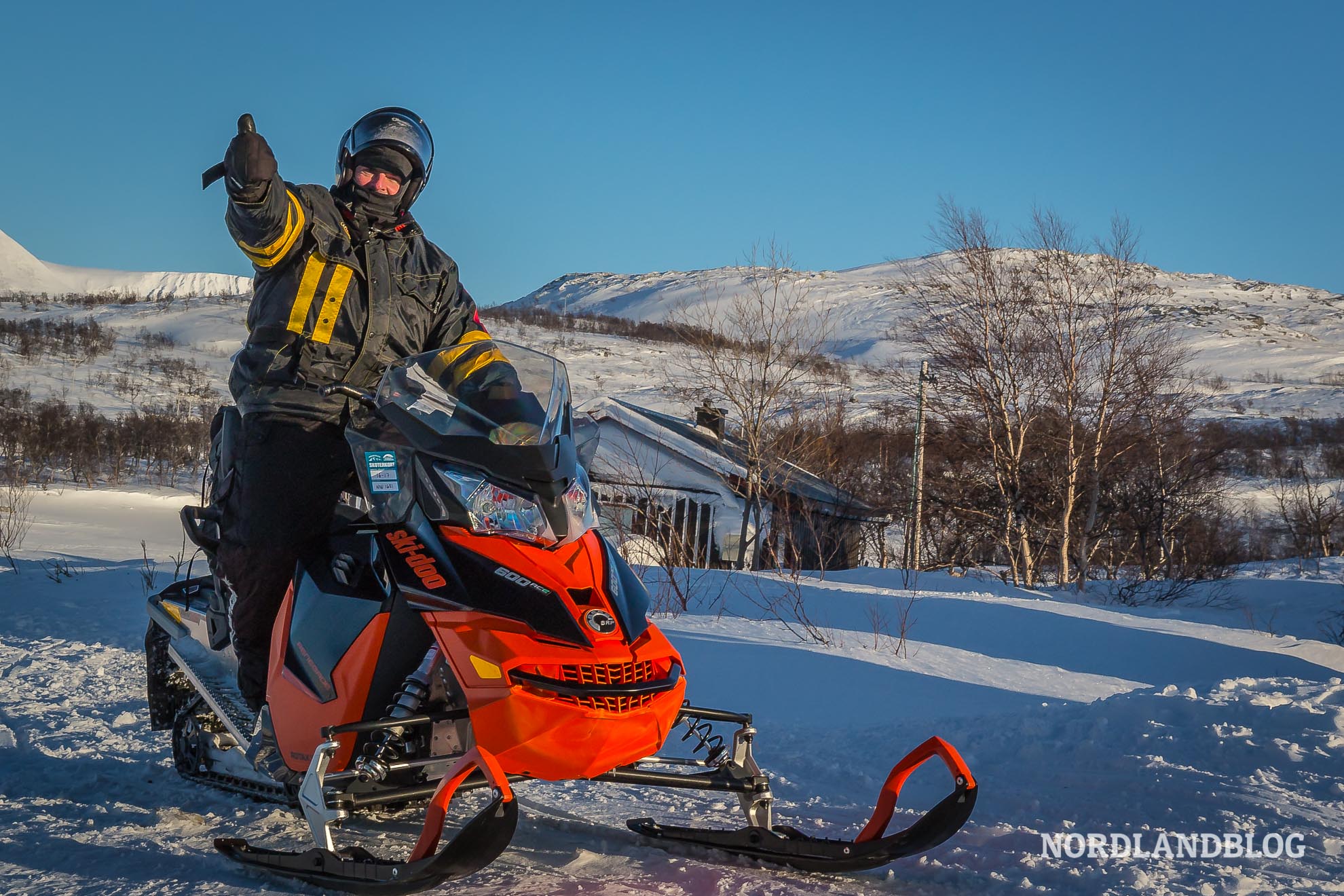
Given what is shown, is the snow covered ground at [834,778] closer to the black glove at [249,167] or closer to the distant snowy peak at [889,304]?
the black glove at [249,167]

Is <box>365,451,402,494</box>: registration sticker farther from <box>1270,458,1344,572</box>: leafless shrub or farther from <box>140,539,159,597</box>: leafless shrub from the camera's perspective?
<box>1270,458,1344,572</box>: leafless shrub

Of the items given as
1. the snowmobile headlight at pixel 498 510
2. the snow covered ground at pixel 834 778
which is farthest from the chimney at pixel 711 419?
the snowmobile headlight at pixel 498 510

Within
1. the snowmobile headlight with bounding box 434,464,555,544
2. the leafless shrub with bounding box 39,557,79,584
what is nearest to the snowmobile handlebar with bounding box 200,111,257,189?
the snowmobile headlight with bounding box 434,464,555,544

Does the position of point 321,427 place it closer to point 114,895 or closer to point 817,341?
point 114,895

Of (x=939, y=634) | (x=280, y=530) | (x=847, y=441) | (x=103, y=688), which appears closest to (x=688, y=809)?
(x=280, y=530)

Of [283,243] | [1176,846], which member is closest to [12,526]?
[283,243]

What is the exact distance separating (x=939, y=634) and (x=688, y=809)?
5022 mm

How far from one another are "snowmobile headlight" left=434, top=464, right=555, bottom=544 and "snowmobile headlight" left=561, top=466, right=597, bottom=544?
0.07 meters

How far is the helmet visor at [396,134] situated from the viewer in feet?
11.1

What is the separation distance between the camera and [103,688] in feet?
16.4

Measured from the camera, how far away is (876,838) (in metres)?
2.81

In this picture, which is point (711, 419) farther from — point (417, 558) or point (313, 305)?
point (417, 558)

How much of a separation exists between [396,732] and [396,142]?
1.95 metres

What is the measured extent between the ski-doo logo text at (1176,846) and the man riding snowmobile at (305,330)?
2.28 m
